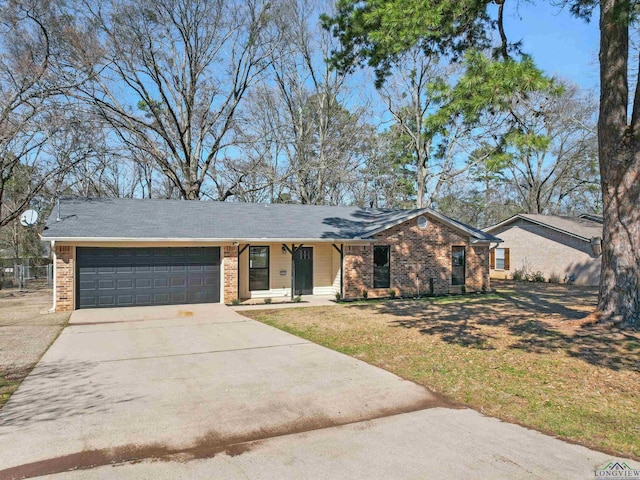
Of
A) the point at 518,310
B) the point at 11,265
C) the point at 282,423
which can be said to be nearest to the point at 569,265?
the point at 518,310

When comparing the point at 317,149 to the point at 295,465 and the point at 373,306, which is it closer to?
the point at 373,306

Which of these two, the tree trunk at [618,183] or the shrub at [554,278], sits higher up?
the tree trunk at [618,183]

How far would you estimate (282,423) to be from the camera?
15.7ft

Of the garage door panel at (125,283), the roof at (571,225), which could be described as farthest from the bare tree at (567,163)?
the garage door panel at (125,283)

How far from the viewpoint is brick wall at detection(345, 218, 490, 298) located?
1648 centimetres

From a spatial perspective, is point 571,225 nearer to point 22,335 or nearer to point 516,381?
point 516,381

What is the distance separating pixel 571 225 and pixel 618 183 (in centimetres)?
1662

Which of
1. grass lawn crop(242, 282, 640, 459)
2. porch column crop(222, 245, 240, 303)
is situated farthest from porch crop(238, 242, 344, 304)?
grass lawn crop(242, 282, 640, 459)

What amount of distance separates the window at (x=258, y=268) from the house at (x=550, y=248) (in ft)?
52.3

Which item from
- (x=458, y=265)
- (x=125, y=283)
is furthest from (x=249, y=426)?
(x=458, y=265)

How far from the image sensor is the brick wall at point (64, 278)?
13023mm

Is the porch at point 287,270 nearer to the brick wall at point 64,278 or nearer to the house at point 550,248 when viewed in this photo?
the brick wall at point 64,278

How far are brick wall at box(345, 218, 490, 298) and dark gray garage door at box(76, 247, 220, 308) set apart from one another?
16.9 ft

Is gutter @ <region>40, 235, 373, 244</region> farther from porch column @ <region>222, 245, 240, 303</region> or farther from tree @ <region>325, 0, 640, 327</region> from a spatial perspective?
tree @ <region>325, 0, 640, 327</region>
